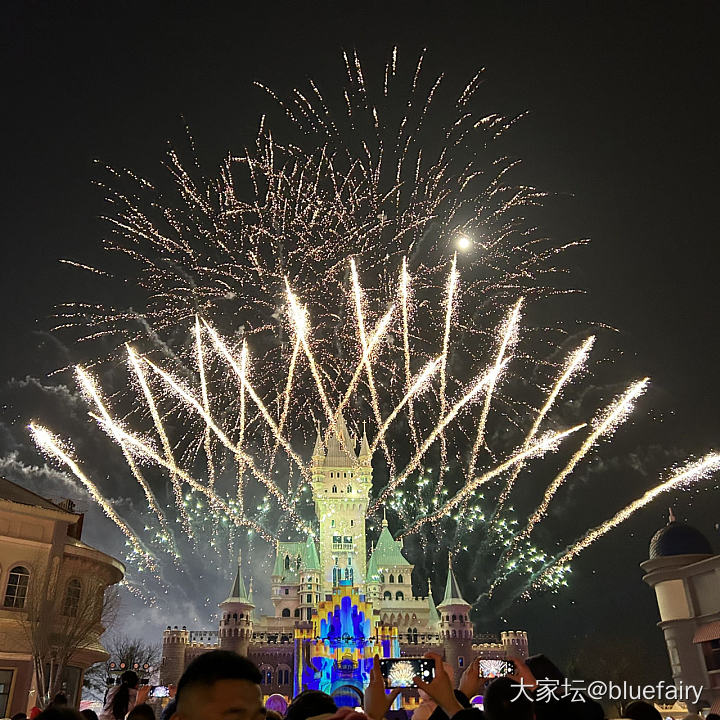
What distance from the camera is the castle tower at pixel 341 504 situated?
83.4m

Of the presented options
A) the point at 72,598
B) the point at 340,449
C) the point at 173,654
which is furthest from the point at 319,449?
the point at 72,598

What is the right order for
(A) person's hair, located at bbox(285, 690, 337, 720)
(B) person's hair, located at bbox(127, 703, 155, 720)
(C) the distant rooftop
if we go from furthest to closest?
(C) the distant rooftop < (B) person's hair, located at bbox(127, 703, 155, 720) < (A) person's hair, located at bbox(285, 690, 337, 720)

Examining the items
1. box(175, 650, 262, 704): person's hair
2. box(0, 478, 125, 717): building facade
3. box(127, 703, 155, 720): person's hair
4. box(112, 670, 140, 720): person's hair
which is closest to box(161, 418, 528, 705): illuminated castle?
box(0, 478, 125, 717): building facade

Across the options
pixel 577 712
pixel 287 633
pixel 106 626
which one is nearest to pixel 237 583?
pixel 287 633

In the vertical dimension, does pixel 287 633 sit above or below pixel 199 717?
above

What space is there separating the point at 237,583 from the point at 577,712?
250 ft

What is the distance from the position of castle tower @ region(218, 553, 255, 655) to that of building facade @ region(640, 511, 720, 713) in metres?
45.8

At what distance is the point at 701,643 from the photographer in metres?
40.6

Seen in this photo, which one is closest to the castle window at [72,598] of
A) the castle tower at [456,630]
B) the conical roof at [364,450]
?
the castle tower at [456,630]

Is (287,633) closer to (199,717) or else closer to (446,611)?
(446,611)

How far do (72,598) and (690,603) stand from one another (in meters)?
37.8

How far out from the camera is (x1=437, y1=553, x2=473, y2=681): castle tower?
71562 millimetres

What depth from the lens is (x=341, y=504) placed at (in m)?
88.3

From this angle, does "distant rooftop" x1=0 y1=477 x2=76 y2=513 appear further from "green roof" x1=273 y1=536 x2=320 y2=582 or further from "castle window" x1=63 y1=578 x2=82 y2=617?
"green roof" x1=273 y1=536 x2=320 y2=582
